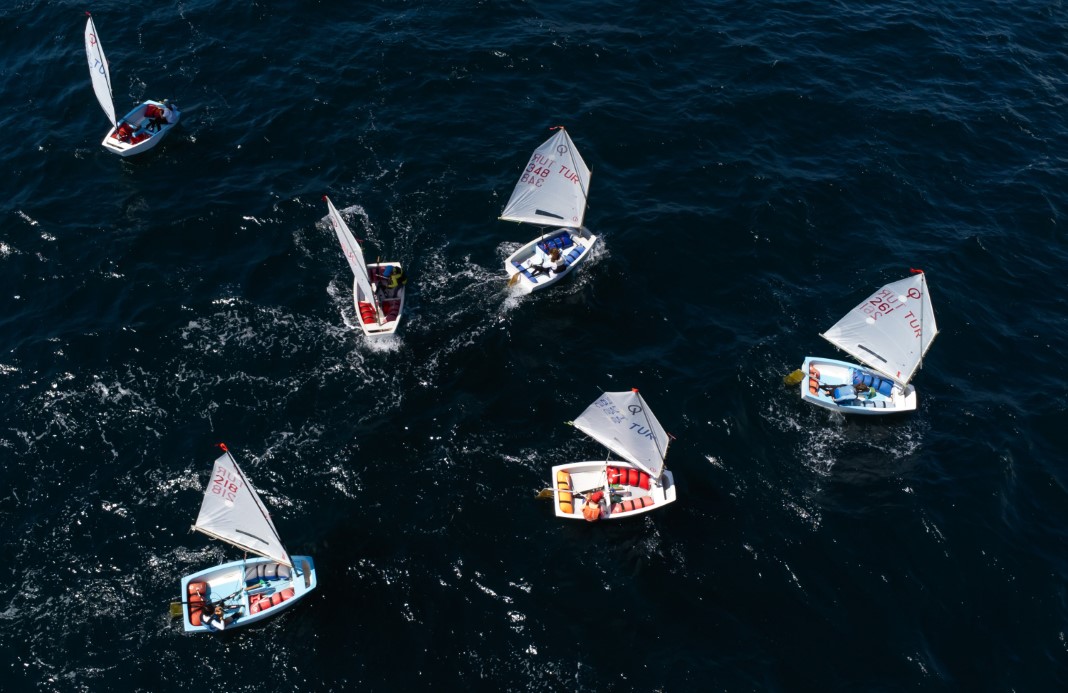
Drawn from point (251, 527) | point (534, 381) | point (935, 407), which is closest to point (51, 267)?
point (251, 527)

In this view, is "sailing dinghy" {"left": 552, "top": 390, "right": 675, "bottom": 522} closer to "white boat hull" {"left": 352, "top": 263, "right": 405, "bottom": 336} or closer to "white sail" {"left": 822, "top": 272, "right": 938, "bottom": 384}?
"white boat hull" {"left": 352, "top": 263, "right": 405, "bottom": 336}

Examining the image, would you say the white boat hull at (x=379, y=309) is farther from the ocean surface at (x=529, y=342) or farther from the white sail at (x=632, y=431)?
the white sail at (x=632, y=431)

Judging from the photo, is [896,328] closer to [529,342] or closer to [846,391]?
[846,391]

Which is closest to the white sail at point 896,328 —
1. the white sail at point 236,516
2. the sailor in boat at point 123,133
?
the white sail at point 236,516

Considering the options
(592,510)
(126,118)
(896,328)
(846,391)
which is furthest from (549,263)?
(126,118)

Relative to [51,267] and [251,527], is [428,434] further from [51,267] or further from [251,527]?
[51,267]

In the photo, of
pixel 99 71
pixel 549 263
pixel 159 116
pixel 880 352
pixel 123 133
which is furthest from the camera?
pixel 159 116
